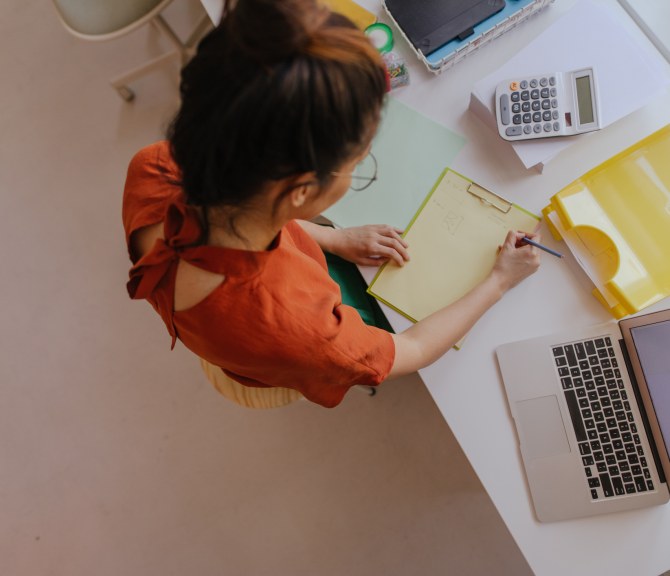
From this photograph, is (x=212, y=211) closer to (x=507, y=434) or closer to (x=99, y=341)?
(x=507, y=434)

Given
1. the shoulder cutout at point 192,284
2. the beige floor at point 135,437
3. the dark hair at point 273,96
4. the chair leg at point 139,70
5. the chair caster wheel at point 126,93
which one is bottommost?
the beige floor at point 135,437

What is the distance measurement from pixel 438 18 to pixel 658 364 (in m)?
0.67

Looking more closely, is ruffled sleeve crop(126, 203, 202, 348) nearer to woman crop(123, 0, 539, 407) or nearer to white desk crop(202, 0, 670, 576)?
woman crop(123, 0, 539, 407)

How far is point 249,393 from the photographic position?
109cm

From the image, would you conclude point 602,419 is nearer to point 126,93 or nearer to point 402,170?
point 402,170

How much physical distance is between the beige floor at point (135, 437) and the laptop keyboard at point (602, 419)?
68 cm

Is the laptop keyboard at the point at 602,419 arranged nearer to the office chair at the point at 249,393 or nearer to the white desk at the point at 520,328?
the white desk at the point at 520,328

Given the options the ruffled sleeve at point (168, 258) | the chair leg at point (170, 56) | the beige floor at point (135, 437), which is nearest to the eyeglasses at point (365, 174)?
the ruffled sleeve at point (168, 258)

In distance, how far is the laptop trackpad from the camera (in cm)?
85

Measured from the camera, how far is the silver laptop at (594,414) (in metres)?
0.82

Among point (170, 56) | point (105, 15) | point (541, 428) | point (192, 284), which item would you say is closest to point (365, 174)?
point (192, 284)

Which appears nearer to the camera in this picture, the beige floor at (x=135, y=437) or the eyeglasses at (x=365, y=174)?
the eyeglasses at (x=365, y=174)

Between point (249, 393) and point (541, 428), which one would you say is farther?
point (249, 393)

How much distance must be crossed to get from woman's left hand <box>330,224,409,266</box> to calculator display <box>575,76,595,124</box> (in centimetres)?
36
